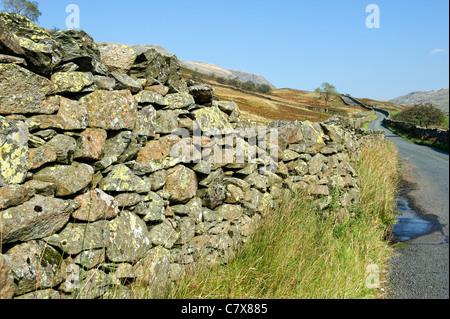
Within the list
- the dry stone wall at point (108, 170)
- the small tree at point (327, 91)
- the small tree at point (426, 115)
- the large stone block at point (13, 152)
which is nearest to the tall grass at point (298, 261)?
the dry stone wall at point (108, 170)

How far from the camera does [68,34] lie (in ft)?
8.88

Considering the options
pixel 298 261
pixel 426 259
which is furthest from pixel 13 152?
pixel 426 259

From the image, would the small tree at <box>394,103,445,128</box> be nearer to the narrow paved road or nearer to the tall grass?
the narrow paved road

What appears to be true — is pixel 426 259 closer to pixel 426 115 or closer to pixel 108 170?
pixel 108 170

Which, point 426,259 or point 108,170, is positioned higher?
point 108,170

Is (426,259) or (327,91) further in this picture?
(327,91)

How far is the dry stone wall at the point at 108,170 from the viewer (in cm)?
225

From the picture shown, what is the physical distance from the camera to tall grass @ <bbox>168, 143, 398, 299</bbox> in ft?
10.7

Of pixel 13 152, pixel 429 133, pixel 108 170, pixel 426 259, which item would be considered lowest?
pixel 426 259

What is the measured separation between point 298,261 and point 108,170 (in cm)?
245

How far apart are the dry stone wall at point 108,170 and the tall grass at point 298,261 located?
26 cm

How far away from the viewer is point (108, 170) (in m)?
2.89
